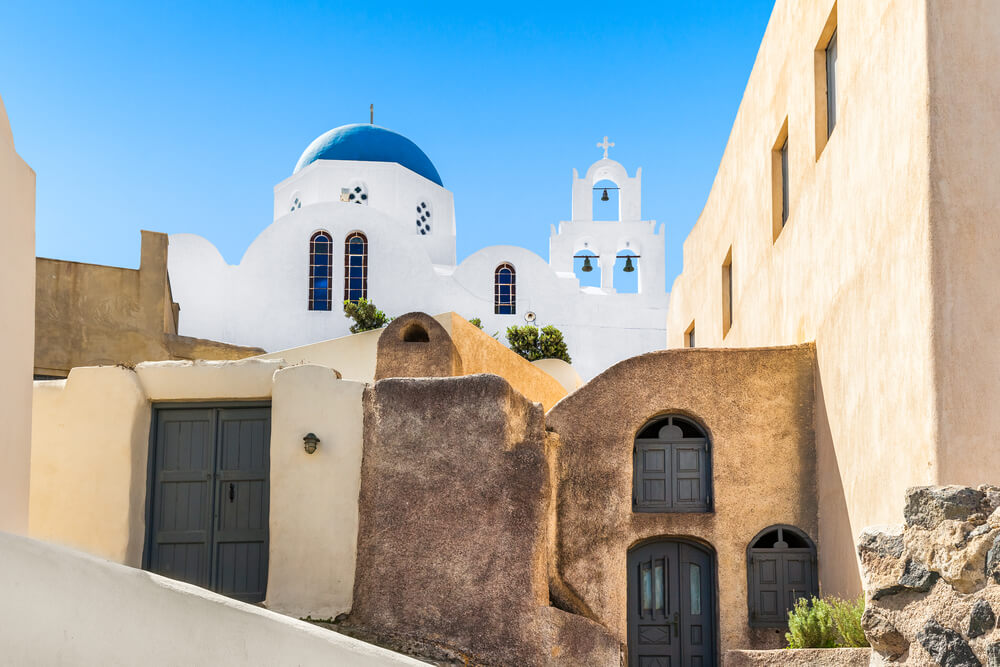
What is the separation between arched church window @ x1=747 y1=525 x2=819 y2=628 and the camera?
10.8 m

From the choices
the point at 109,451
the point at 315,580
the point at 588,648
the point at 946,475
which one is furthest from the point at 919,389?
the point at 109,451

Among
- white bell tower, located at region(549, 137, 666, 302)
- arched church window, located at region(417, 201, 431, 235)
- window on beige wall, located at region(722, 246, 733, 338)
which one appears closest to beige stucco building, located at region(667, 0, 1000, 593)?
window on beige wall, located at region(722, 246, 733, 338)

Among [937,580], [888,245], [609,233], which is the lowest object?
[937,580]

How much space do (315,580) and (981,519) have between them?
21.6 ft

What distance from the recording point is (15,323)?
800 centimetres

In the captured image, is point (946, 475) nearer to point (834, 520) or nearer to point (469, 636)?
point (834, 520)

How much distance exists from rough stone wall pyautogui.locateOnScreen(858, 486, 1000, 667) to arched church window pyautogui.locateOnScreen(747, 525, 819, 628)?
4.82 metres

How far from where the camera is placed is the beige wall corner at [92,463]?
35.3ft

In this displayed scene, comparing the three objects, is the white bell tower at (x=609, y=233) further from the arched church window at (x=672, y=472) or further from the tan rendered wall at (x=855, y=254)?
the arched church window at (x=672, y=472)

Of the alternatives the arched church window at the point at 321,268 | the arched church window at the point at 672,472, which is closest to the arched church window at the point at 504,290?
the arched church window at the point at 321,268

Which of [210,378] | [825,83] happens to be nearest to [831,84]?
[825,83]

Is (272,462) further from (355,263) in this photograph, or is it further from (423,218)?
(423,218)

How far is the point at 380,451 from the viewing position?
10.4 m

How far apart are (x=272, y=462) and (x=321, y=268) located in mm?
23179
